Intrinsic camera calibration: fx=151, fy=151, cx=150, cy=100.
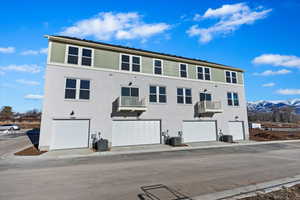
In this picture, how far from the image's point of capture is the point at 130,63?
15.8 metres

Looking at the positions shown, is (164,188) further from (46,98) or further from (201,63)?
(201,63)

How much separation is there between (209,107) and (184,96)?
312 centimetres

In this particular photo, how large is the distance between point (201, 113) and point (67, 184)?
15.1 metres

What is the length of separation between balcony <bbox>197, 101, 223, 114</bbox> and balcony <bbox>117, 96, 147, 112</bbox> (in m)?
6.88

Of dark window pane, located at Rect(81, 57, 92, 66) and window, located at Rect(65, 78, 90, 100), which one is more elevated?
dark window pane, located at Rect(81, 57, 92, 66)

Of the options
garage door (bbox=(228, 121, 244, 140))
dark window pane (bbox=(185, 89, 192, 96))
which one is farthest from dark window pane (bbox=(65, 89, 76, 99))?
garage door (bbox=(228, 121, 244, 140))

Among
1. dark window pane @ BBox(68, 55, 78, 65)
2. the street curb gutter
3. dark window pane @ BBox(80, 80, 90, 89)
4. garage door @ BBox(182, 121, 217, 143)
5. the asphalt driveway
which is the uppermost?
dark window pane @ BBox(68, 55, 78, 65)

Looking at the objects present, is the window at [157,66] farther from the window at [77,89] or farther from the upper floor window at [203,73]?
the window at [77,89]

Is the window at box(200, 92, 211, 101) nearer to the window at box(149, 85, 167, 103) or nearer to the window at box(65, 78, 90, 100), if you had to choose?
the window at box(149, 85, 167, 103)

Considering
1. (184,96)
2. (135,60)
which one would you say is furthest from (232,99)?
(135,60)

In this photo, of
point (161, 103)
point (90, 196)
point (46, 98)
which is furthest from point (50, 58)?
point (90, 196)

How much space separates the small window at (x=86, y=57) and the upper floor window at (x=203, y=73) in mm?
12566

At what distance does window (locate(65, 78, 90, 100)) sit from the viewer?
43.5 feet

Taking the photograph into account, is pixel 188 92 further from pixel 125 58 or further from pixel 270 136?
pixel 270 136
